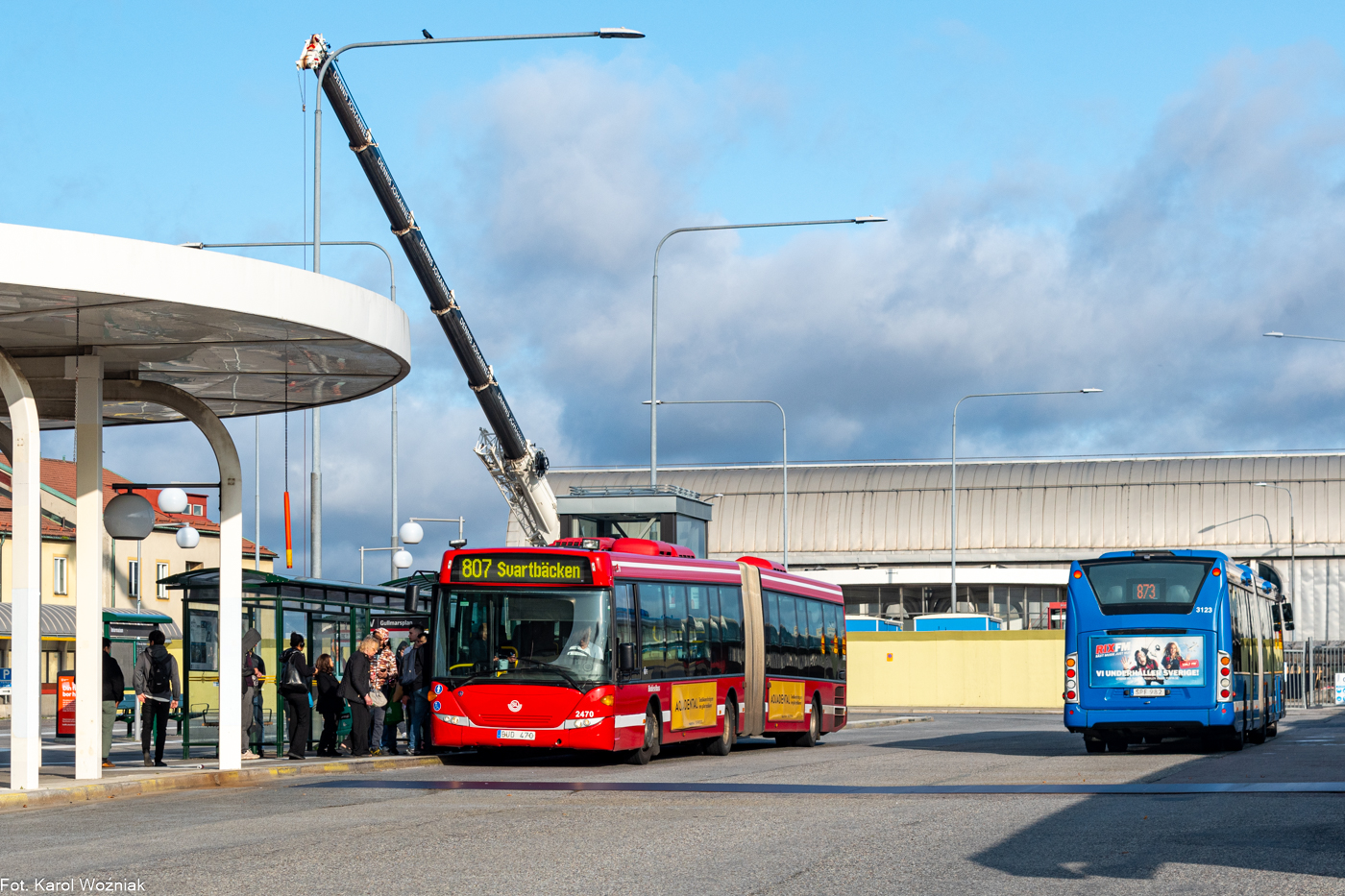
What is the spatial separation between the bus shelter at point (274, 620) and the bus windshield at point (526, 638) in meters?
0.74

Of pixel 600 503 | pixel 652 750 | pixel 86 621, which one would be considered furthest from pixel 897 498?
pixel 86 621

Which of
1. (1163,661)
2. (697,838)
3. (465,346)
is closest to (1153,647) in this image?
(1163,661)

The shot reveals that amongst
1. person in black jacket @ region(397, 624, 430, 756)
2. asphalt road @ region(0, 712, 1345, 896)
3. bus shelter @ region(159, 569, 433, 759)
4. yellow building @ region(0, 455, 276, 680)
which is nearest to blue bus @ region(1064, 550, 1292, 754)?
asphalt road @ region(0, 712, 1345, 896)

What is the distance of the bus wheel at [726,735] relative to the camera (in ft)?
82.5

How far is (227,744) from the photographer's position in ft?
61.6

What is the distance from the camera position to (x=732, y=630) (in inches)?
1005

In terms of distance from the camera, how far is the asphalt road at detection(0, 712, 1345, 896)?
31.8 feet

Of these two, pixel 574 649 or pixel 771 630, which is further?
pixel 771 630

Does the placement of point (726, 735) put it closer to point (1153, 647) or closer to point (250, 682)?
point (1153, 647)

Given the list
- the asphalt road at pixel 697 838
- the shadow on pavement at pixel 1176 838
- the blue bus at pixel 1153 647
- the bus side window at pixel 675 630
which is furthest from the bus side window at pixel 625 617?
the shadow on pavement at pixel 1176 838

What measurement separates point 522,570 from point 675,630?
2772 millimetres

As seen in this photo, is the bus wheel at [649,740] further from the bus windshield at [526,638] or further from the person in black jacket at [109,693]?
the person in black jacket at [109,693]

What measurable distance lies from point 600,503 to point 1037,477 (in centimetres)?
4920

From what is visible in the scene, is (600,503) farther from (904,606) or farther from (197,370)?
(904,606)
